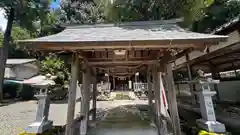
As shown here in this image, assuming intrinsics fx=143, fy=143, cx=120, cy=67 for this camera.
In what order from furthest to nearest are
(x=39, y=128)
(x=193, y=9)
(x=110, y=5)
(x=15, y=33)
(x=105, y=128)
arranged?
(x=15, y=33) → (x=110, y=5) → (x=193, y=9) → (x=105, y=128) → (x=39, y=128)

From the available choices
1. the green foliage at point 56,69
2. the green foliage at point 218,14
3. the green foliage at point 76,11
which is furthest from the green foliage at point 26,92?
the green foliage at point 218,14

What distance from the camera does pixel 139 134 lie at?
170 inches

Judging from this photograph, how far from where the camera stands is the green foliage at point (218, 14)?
894cm

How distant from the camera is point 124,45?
2.75 m

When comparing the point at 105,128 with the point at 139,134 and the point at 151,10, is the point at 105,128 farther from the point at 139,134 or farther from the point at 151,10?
the point at 151,10

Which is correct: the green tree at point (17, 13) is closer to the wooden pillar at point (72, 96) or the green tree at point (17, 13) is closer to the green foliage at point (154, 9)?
the green foliage at point (154, 9)

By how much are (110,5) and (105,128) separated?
23.9ft

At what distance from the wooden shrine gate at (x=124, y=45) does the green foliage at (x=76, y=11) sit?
10175 millimetres

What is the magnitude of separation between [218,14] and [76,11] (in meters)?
12.1

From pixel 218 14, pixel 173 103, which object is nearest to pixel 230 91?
pixel 218 14

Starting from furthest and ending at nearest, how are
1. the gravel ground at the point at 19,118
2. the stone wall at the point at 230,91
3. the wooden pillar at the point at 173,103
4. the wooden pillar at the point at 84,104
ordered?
the stone wall at the point at 230,91 < the gravel ground at the point at 19,118 < the wooden pillar at the point at 84,104 < the wooden pillar at the point at 173,103

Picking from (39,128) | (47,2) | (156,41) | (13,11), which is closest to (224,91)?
(156,41)

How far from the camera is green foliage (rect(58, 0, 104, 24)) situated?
13900 mm

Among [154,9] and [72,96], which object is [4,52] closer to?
[154,9]
